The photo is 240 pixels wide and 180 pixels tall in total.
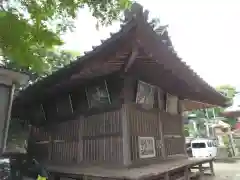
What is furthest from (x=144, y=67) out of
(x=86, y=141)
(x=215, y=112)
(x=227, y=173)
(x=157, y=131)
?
(x=215, y=112)

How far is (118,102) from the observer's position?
6094mm

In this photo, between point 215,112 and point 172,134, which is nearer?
point 172,134

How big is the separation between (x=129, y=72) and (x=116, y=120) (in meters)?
1.42

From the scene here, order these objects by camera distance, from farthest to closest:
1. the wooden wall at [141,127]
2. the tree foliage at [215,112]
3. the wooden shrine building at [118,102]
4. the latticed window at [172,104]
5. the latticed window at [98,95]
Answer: the tree foliage at [215,112] < the latticed window at [172,104] < the latticed window at [98,95] < the wooden wall at [141,127] < the wooden shrine building at [118,102]

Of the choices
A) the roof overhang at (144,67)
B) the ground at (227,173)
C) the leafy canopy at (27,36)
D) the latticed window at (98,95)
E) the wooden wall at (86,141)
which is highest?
the roof overhang at (144,67)

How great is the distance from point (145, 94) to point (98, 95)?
5.03 ft

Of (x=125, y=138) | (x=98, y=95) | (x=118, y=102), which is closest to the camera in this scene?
(x=125, y=138)

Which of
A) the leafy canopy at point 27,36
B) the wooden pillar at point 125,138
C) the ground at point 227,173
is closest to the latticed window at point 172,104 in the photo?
the wooden pillar at point 125,138

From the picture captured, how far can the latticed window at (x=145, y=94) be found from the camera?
658 cm

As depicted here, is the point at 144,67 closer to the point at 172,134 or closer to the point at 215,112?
the point at 172,134

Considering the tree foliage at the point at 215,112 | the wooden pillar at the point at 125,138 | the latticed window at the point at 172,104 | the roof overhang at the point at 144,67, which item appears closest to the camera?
the roof overhang at the point at 144,67

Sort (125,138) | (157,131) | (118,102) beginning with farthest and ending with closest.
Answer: (157,131) → (118,102) → (125,138)

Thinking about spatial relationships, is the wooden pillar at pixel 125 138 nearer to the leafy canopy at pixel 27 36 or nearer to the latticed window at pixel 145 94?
the latticed window at pixel 145 94

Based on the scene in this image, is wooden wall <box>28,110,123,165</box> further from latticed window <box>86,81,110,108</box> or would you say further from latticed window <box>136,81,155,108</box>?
latticed window <box>136,81,155,108</box>
